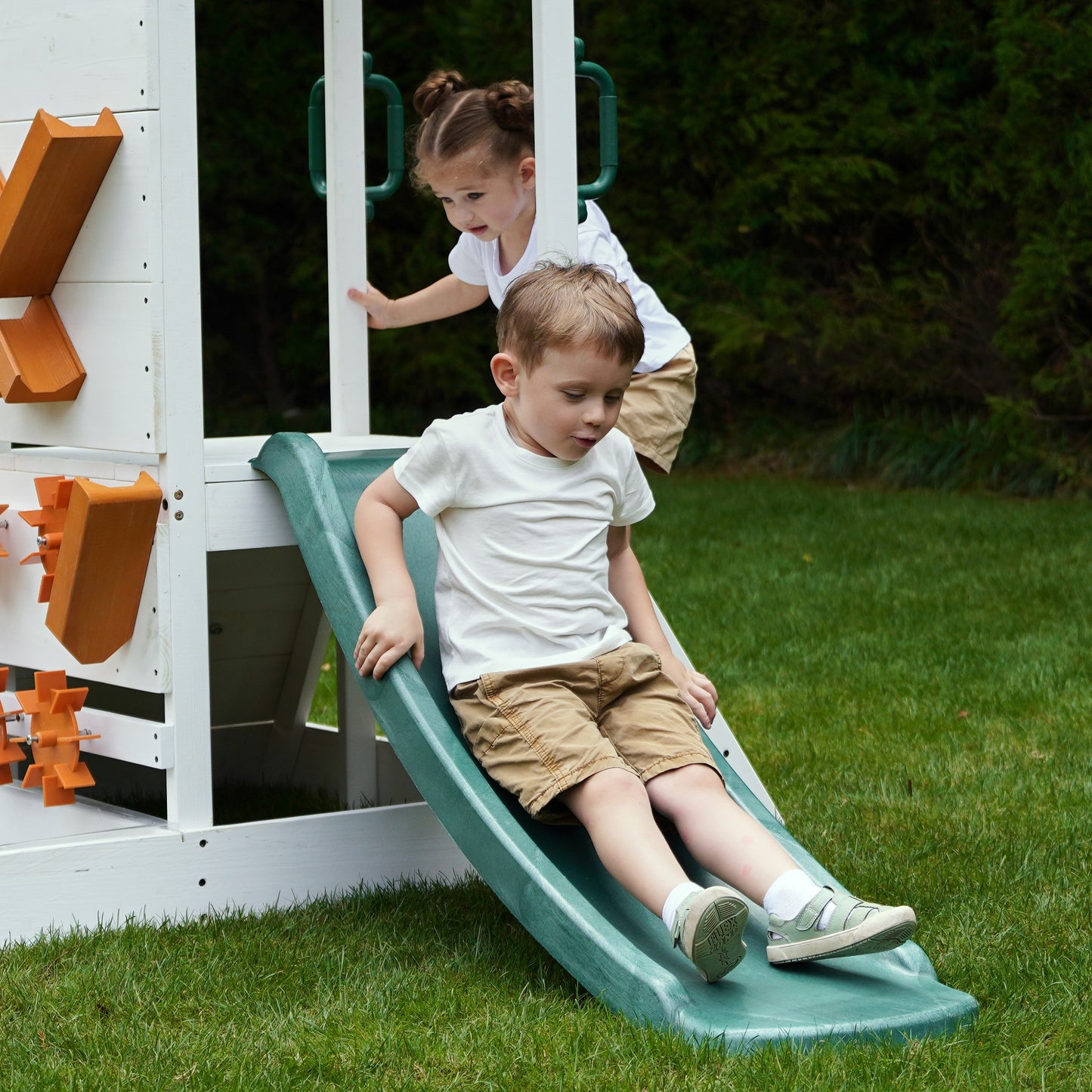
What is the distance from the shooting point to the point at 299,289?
12.1 meters

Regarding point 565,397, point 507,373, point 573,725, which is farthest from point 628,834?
point 507,373

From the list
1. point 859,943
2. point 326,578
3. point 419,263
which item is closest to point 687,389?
point 326,578

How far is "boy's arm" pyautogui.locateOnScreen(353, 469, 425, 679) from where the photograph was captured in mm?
2900

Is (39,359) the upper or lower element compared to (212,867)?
upper

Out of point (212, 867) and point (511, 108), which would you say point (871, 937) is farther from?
point (511, 108)

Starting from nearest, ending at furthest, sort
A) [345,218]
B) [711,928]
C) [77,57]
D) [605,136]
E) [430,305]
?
1. [711,928]
2. [77,57]
3. [605,136]
4. [345,218]
5. [430,305]

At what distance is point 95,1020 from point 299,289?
992 cm

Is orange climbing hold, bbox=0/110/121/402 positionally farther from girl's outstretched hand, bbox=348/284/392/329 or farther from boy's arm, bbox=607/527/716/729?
boy's arm, bbox=607/527/716/729

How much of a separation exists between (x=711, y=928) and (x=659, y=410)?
1.67 m

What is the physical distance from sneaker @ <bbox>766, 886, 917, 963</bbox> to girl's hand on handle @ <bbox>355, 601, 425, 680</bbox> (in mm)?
791

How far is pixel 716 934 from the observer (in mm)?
2400

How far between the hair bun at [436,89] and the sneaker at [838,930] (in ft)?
7.16

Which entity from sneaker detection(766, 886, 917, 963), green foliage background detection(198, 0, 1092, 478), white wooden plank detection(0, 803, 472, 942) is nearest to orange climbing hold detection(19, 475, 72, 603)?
white wooden plank detection(0, 803, 472, 942)

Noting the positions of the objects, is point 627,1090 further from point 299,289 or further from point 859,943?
point 299,289
